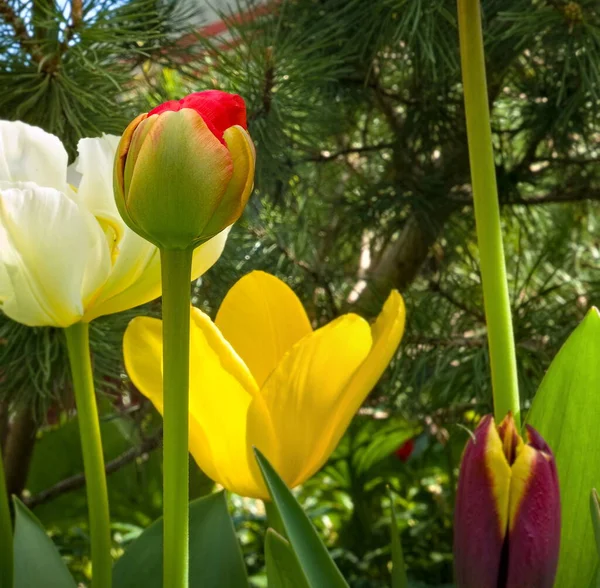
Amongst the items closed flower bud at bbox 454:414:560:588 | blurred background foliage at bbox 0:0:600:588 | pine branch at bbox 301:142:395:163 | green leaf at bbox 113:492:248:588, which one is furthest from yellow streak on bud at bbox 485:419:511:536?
pine branch at bbox 301:142:395:163

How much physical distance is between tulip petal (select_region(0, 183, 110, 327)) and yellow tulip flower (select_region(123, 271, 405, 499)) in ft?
0.09

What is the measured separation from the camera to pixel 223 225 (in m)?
0.18

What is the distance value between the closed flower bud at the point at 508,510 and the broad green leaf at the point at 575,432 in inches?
2.1

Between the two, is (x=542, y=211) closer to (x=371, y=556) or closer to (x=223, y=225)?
(x=371, y=556)

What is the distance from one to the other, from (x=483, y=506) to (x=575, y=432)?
0.22 feet

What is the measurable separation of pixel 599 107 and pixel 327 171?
293 mm

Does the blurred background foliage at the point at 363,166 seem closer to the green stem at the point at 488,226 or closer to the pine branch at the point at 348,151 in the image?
the pine branch at the point at 348,151

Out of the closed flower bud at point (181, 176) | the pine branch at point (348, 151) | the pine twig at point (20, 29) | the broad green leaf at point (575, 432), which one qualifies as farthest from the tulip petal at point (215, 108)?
the pine branch at point (348, 151)

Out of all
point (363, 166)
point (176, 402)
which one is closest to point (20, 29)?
point (176, 402)

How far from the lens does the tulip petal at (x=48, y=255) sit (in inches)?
8.5

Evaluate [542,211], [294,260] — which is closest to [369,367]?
[294,260]

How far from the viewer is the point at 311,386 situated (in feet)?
0.79

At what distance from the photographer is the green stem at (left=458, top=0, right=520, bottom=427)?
234 mm

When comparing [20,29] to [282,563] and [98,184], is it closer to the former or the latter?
[98,184]
